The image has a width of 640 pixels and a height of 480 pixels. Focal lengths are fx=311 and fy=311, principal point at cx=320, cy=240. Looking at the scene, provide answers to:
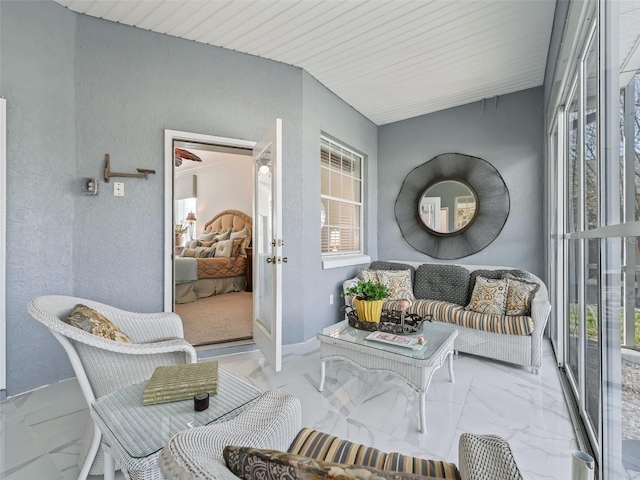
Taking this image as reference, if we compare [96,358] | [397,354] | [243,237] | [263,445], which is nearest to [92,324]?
[96,358]

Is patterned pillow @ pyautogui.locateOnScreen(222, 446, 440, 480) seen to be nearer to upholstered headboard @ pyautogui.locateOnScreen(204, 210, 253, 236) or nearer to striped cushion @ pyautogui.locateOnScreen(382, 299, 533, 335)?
striped cushion @ pyautogui.locateOnScreen(382, 299, 533, 335)

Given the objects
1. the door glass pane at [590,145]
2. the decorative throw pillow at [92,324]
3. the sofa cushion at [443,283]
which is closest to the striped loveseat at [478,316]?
the sofa cushion at [443,283]

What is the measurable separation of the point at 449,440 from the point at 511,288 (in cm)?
171

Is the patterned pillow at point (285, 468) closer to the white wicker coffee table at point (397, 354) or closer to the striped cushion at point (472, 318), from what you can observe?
the white wicker coffee table at point (397, 354)

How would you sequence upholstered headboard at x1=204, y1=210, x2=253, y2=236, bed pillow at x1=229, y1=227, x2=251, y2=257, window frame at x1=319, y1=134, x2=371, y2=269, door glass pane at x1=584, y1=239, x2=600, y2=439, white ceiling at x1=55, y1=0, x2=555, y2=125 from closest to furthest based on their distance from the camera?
1. door glass pane at x1=584, y1=239, x2=600, y2=439
2. white ceiling at x1=55, y1=0, x2=555, y2=125
3. window frame at x1=319, y1=134, x2=371, y2=269
4. bed pillow at x1=229, y1=227, x2=251, y2=257
5. upholstered headboard at x1=204, y1=210, x2=253, y2=236

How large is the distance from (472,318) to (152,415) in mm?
2605

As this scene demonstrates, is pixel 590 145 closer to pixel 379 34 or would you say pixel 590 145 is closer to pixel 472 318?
pixel 472 318

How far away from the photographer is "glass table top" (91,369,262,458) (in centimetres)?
100

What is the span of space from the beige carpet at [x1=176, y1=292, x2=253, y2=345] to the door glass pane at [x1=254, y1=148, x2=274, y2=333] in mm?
578

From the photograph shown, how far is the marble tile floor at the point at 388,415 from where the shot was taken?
5.22ft

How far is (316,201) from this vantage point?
11.3ft

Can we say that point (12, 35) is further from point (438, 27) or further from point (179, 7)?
point (438, 27)

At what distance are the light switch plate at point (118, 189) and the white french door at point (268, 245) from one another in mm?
1121

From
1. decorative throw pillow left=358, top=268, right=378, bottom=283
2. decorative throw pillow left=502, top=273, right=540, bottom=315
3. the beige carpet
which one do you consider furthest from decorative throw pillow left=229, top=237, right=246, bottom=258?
decorative throw pillow left=502, top=273, right=540, bottom=315
